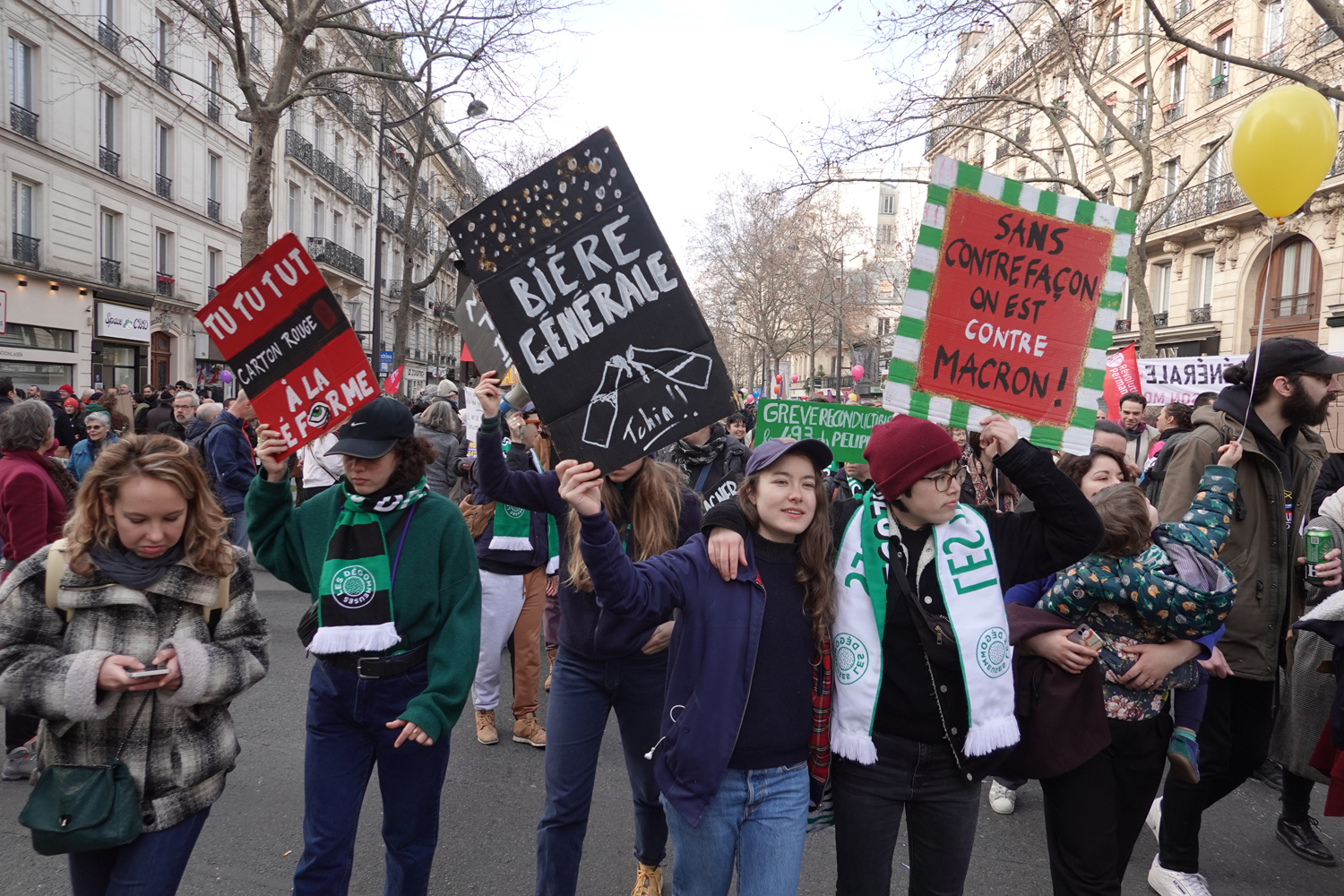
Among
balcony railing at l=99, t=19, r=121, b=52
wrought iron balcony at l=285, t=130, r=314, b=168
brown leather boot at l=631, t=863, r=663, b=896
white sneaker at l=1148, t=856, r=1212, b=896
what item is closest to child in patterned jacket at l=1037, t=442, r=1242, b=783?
white sneaker at l=1148, t=856, r=1212, b=896

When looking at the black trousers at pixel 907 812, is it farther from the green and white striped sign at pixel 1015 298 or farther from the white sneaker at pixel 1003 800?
the white sneaker at pixel 1003 800

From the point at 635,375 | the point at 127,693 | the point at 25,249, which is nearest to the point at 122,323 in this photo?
the point at 25,249

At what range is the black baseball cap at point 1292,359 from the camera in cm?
329

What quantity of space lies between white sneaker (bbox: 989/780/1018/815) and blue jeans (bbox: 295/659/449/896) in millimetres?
2829

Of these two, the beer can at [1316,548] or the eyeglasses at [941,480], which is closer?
the eyeglasses at [941,480]

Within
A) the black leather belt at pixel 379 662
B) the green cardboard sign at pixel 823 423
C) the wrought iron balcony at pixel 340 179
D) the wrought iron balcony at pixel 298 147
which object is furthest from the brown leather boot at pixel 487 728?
the wrought iron balcony at pixel 340 179

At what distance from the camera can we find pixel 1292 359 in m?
3.32

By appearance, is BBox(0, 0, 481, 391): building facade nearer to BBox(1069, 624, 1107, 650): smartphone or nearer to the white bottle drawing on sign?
the white bottle drawing on sign

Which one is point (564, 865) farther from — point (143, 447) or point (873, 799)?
point (143, 447)

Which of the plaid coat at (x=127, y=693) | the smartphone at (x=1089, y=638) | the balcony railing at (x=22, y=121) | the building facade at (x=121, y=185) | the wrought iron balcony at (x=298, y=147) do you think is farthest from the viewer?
the wrought iron balcony at (x=298, y=147)

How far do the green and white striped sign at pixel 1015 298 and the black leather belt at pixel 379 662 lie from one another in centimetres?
178

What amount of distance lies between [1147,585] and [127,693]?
290cm

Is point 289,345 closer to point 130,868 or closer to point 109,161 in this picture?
point 130,868

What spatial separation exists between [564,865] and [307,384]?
2.13 m
